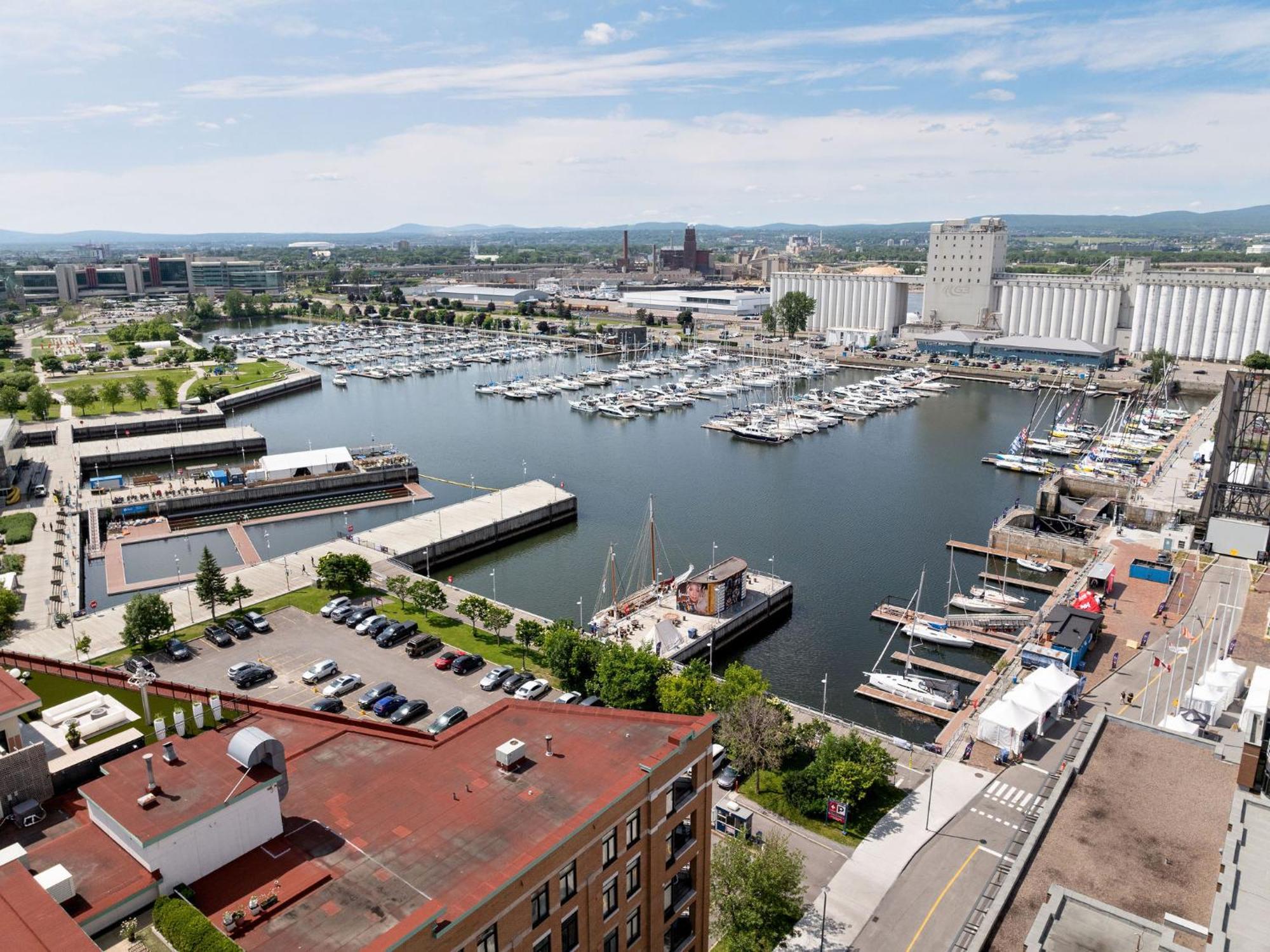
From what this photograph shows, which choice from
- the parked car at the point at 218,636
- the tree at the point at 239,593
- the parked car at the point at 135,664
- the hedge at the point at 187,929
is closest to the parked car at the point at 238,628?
the parked car at the point at 218,636

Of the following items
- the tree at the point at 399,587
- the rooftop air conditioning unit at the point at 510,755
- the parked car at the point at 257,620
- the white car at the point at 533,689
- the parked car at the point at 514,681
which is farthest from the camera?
the tree at the point at 399,587

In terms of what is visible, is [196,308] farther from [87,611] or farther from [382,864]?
[382,864]

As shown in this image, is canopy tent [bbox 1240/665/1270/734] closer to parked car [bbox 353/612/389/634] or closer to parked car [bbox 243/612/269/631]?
parked car [bbox 353/612/389/634]

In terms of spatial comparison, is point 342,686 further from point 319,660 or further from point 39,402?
point 39,402

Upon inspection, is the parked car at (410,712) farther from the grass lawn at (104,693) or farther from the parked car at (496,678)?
the grass lawn at (104,693)

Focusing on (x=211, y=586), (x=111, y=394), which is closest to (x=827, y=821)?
(x=211, y=586)

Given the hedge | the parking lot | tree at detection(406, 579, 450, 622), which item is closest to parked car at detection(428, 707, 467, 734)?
the parking lot
